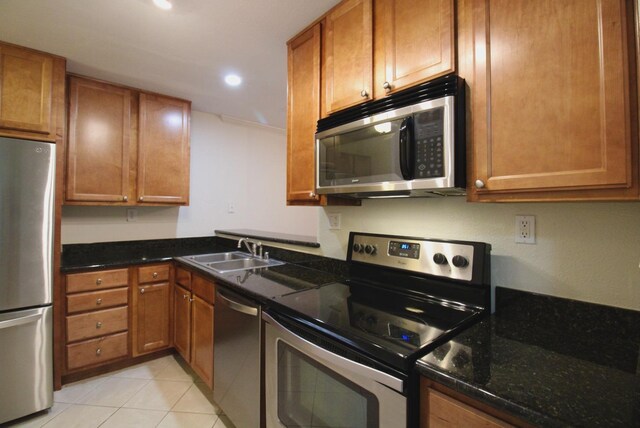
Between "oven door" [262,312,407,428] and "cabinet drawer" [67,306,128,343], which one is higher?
"oven door" [262,312,407,428]

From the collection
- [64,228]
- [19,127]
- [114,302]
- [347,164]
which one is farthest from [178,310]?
[347,164]

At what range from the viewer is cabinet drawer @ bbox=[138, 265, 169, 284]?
237 cm

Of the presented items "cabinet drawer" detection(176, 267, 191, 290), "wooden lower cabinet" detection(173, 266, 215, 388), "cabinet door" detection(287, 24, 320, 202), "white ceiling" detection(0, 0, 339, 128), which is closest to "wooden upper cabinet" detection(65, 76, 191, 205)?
"white ceiling" detection(0, 0, 339, 128)

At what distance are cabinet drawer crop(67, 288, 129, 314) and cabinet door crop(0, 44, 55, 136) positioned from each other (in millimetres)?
1190

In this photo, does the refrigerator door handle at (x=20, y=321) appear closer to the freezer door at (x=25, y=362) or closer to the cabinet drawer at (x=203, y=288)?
the freezer door at (x=25, y=362)

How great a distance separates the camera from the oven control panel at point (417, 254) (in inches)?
47.3

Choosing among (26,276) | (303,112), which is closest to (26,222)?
(26,276)

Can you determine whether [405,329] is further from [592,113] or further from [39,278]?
[39,278]

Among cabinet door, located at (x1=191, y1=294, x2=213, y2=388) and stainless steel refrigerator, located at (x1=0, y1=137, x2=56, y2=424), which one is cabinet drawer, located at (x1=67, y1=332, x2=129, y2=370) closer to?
stainless steel refrigerator, located at (x1=0, y1=137, x2=56, y2=424)

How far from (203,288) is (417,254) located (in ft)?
4.71

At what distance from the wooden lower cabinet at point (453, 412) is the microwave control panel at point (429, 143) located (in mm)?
686

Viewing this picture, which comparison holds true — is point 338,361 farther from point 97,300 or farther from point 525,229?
point 97,300

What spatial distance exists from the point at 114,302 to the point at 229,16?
2.22 meters

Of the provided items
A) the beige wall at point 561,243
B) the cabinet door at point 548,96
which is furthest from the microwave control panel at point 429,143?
the beige wall at point 561,243
